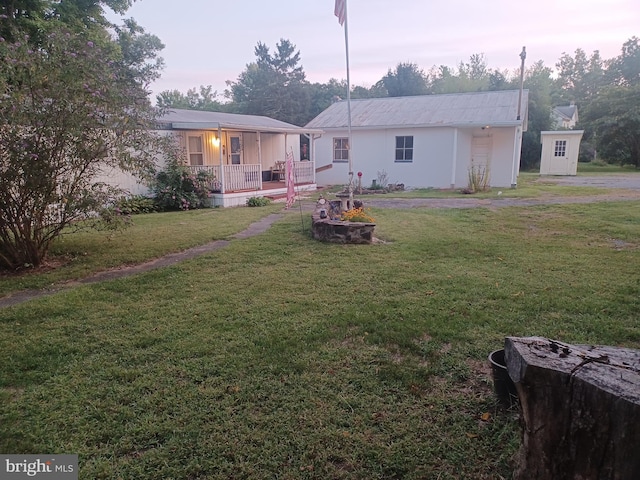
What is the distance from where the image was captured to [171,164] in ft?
41.0

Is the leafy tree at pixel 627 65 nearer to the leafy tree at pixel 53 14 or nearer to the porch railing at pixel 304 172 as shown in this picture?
the porch railing at pixel 304 172

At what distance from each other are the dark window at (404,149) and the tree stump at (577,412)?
16244mm

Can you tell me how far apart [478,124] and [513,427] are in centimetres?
1544

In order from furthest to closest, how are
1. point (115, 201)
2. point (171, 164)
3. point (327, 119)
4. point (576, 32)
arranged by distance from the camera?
point (327, 119) → point (576, 32) → point (171, 164) → point (115, 201)

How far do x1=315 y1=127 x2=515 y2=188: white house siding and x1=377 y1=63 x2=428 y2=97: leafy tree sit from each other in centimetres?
2544

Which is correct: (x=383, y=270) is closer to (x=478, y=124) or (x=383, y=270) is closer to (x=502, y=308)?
(x=502, y=308)

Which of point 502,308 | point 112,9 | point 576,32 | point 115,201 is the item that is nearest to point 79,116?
point 115,201

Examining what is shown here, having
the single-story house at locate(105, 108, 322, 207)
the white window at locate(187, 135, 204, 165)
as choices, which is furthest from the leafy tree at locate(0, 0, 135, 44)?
the white window at locate(187, 135, 204, 165)

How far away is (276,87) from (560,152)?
25.3 m

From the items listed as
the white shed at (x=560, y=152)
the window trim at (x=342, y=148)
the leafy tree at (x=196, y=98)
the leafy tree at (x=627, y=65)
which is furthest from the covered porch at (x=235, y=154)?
the leafy tree at (x=627, y=65)

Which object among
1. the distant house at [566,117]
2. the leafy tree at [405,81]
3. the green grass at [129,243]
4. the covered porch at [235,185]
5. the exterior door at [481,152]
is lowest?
the green grass at [129,243]

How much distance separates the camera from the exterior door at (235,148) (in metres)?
16.8

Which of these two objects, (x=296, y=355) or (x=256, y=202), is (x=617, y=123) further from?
(x=296, y=355)

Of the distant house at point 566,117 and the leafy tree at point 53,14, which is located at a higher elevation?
the leafy tree at point 53,14
